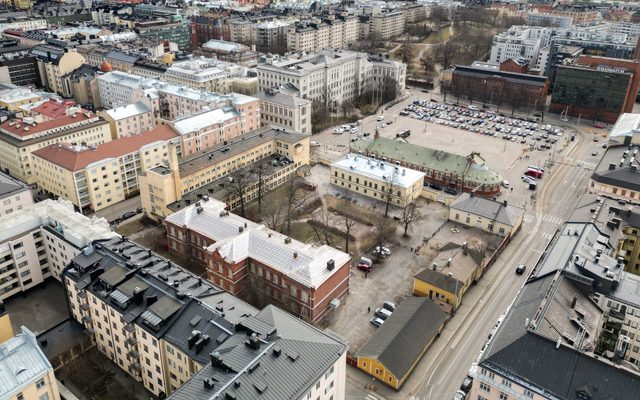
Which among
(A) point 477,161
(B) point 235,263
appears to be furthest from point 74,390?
(A) point 477,161

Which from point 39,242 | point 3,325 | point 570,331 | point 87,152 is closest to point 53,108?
point 87,152

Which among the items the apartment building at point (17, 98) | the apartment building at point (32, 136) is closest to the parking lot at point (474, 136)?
the apartment building at point (32, 136)

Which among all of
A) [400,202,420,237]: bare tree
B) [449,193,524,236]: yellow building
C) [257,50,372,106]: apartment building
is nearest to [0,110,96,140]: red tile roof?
[257,50,372,106]: apartment building

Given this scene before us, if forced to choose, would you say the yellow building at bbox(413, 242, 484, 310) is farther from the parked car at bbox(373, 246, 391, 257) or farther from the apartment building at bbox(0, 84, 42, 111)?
the apartment building at bbox(0, 84, 42, 111)

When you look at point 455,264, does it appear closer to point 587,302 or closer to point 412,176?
point 587,302

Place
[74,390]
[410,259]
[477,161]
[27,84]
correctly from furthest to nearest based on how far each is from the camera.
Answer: [27,84], [477,161], [410,259], [74,390]

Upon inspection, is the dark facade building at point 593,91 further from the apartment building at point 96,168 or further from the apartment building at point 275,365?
the apartment building at point 275,365
